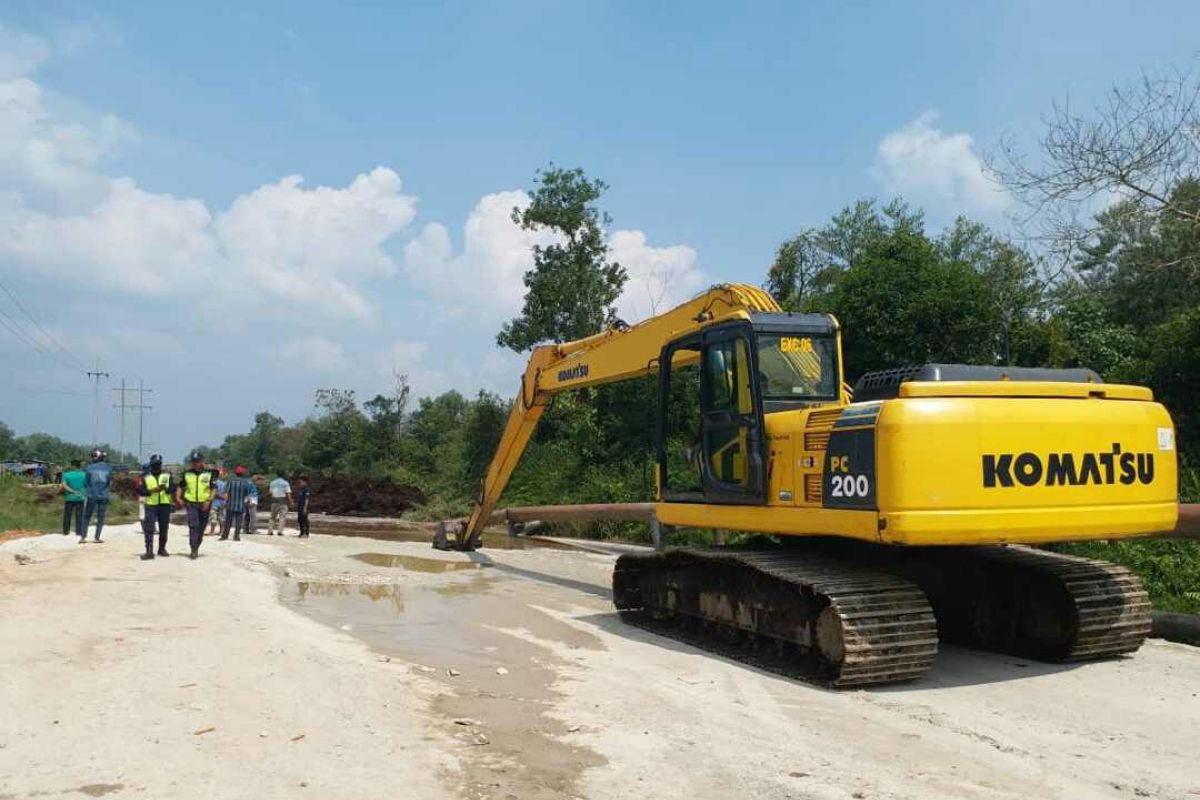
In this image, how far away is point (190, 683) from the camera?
20.5 feet

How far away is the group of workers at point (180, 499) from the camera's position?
14453 mm

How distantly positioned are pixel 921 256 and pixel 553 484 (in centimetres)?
1205

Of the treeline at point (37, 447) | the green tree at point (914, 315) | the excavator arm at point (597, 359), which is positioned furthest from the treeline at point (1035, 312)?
the treeline at point (37, 447)

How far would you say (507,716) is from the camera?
6039 millimetres

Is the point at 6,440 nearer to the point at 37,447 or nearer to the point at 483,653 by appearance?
the point at 37,447

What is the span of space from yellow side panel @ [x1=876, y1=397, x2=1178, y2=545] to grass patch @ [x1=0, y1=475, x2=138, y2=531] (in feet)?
65.5

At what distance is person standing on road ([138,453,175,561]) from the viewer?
47.0 feet

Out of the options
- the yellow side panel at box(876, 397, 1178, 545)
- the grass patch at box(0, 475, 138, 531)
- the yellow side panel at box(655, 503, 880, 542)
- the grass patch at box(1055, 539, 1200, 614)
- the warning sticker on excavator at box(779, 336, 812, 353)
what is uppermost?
the warning sticker on excavator at box(779, 336, 812, 353)

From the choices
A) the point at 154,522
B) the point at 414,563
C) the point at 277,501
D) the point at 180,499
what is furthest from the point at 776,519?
the point at 277,501

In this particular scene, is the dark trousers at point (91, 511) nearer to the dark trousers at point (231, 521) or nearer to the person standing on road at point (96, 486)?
the person standing on road at point (96, 486)

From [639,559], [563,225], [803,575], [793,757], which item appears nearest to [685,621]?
[639,559]

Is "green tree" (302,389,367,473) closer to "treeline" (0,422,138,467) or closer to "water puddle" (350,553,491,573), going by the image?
"water puddle" (350,553,491,573)

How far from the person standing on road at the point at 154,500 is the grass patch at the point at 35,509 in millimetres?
8207

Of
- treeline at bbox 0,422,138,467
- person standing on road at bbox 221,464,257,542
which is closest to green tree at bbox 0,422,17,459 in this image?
treeline at bbox 0,422,138,467
